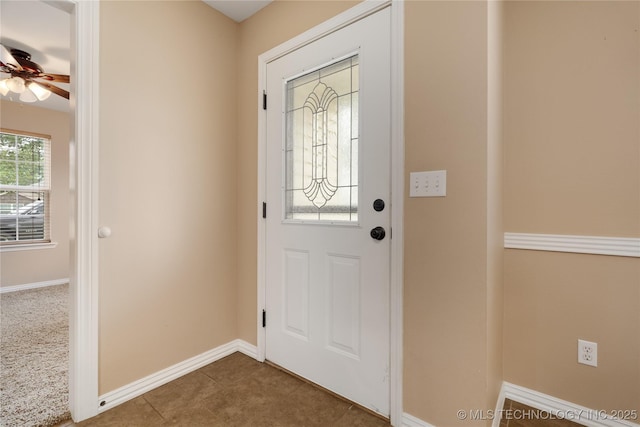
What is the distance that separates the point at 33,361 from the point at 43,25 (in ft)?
8.28

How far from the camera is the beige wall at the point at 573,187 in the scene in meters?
1.39

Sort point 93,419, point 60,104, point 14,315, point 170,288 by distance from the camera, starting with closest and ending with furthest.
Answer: point 93,419, point 170,288, point 14,315, point 60,104

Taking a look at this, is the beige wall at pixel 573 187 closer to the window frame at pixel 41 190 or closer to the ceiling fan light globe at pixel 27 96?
the ceiling fan light globe at pixel 27 96

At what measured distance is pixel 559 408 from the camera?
1546 mm

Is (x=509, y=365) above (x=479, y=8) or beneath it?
beneath

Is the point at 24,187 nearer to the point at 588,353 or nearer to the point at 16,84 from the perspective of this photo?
the point at 16,84

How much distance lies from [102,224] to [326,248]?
120cm

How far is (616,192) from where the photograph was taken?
1414 millimetres

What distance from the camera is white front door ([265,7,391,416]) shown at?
4.96 ft

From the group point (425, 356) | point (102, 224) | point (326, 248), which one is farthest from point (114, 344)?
point (425, 356)

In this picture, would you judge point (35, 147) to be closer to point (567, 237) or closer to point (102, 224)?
point (102, 224)

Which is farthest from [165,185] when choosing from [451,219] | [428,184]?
[451,219]

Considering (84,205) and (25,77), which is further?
(25,77)

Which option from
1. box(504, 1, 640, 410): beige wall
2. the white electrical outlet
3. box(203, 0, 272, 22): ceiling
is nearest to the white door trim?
box(203, 0, 272, 22): ceiling
